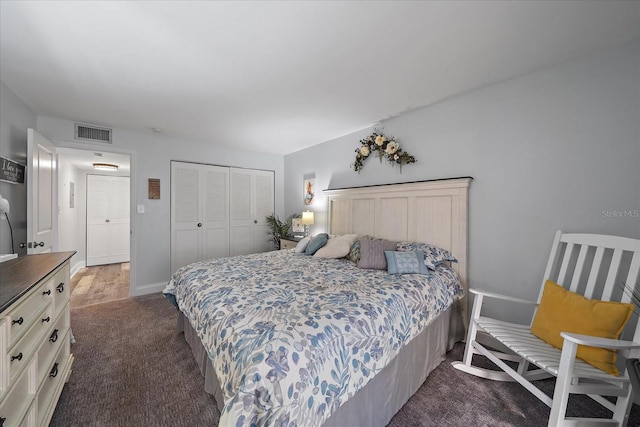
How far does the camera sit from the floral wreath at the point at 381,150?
3.03m

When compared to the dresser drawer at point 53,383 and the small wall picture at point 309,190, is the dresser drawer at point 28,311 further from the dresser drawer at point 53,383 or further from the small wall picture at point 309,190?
the small wall picture at point 309,190

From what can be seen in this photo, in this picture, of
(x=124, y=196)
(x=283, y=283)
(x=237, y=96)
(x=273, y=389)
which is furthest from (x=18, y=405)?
(x=124, y=196)

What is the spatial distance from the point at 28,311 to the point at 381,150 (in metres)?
3.23

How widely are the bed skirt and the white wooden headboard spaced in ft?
1.48

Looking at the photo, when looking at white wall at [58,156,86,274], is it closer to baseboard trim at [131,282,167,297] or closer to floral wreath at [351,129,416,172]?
baseboard trim at [131,282,167,297]

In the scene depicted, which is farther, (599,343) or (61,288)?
(61,288)

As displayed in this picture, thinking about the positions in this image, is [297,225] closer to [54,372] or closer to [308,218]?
[308,218]

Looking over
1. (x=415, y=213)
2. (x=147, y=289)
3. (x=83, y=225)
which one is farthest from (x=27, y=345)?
(x=83, y=225)

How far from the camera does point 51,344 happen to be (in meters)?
1.54

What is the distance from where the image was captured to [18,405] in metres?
1.11

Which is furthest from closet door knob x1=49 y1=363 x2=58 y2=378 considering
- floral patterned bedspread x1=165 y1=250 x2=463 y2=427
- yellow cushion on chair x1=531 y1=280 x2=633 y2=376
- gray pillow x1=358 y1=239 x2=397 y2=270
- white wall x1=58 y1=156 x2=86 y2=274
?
white wall x1=58 y1=156 x2=86 y2=274

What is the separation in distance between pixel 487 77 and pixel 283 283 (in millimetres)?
2462

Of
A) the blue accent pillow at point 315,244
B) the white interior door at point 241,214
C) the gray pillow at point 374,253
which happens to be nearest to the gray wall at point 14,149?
the white interior door at point 241,214

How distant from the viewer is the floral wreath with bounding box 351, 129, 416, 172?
3031mm
